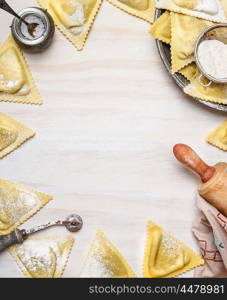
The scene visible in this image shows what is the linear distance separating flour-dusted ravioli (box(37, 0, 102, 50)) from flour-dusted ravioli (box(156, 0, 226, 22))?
0.17 m

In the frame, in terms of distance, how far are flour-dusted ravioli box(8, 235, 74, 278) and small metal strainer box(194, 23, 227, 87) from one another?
0.49 m

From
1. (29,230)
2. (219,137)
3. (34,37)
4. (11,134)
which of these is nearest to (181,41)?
(219,137)

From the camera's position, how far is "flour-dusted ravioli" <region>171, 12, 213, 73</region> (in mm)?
1278

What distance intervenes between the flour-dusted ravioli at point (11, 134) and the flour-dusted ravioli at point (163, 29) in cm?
37

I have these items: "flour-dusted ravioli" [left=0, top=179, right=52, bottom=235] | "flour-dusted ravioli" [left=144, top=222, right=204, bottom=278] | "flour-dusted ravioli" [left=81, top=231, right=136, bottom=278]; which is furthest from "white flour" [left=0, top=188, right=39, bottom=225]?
"flour-dusted ravioli" [left=144, top=222, right=204, bottom=278]

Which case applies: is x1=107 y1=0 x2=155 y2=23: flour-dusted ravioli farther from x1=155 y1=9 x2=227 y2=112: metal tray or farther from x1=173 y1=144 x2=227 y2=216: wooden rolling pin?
x1=173 y1=144 x2=227 y2=216: wooden rolling pin

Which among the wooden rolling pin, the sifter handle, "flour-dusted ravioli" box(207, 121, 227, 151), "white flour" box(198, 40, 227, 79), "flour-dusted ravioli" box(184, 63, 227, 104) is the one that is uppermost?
"white flour" box(198, 40, 227, 79)

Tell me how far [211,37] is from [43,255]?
647 millimetres

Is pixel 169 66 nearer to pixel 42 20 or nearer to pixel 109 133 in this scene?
pixel 109 133

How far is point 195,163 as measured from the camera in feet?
4.14

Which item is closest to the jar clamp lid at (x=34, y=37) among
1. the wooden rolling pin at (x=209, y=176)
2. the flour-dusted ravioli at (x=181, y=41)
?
the flour-dusted ravioli at (x=181, y=41)

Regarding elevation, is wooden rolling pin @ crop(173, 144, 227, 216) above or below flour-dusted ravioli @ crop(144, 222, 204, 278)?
above

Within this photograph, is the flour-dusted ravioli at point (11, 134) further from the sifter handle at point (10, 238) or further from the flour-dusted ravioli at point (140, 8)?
the flour-dusted ravioli at point (140, 8)
